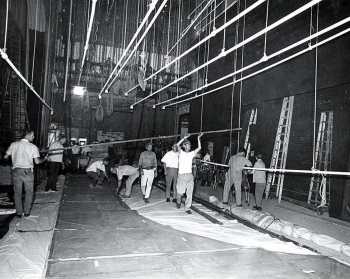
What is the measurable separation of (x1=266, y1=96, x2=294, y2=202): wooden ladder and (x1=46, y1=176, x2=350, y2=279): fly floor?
16.0ft

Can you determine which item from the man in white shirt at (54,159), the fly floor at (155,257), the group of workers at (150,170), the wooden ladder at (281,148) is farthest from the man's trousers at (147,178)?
the wooden ladder at (281,148)

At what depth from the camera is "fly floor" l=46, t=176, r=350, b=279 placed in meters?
3.55

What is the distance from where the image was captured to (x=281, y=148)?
9633 mm

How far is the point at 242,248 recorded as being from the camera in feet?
14.6

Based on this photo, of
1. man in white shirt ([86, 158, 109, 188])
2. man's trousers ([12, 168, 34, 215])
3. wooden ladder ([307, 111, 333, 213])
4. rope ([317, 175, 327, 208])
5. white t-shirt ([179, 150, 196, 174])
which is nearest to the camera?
man's trousers ([12, 168, 34, 215])

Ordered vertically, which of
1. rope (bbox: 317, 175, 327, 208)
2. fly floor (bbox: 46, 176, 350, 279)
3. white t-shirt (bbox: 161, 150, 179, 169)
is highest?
white t-shirt (bbox: 161, 150, 179, 169)

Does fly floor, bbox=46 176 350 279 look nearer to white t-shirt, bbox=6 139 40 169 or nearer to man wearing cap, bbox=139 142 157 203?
white t-shirt, bbox=6 139 40 169

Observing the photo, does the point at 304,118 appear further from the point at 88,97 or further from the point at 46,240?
the point at 88,97

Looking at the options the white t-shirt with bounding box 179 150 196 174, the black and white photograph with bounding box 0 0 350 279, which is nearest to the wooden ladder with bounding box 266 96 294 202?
the black and white photograph with bounding box 0 0 350 279

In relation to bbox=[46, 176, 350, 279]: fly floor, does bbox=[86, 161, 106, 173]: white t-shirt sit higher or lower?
higher

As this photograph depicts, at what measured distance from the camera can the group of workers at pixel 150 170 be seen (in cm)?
549

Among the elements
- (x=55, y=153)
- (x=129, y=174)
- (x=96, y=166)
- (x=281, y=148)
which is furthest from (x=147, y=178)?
(x=281, y=148)

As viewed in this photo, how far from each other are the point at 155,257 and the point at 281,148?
266 inches

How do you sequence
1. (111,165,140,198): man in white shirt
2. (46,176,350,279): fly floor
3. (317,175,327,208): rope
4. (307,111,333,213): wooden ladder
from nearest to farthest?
(46,176,350,279): fly floor → (317,175,327,208): rope → (307,111,333,213): wooden ladder → (111,165,140,198): man in white shirt
